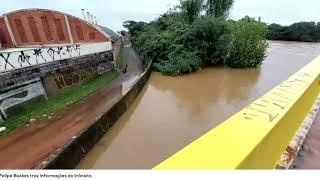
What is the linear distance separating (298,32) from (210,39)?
27894 mm

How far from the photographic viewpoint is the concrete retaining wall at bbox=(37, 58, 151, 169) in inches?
234

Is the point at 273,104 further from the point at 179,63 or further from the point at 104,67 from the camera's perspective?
the point at 104,67

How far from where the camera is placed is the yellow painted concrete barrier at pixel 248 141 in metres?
1.67

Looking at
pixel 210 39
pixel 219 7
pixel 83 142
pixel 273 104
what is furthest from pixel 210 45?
pixel 273 104

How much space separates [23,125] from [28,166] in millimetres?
3276

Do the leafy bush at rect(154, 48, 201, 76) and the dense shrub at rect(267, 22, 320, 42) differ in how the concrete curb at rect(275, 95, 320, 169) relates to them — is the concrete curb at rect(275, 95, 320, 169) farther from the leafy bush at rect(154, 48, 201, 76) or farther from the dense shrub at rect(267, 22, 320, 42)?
the dense shrub at rect(267, 22, 320, 42)

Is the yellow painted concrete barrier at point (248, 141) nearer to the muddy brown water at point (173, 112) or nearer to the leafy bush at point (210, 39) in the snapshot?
the muddy brown water at point (173, 112)

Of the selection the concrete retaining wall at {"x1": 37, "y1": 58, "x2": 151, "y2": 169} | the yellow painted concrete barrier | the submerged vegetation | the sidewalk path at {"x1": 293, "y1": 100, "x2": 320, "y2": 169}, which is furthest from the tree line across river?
the yellow painted concrete barrier

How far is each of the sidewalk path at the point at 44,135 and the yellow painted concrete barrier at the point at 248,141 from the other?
668 centimetres

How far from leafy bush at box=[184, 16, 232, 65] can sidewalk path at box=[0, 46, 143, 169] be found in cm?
970

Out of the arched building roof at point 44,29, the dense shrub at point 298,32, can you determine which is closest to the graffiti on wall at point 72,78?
the arched building roof at point 44,29

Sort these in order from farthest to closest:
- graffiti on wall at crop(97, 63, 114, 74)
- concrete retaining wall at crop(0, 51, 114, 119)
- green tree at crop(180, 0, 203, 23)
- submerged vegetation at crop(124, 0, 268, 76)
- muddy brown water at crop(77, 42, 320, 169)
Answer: green tree at crop(180, 0, 203, 23)
submerged vegetation at crop(124, 0, 268, 76)
graffiti on wall at crop(97, 63, 114, 74)
concrete retaining wall at crop(0, 51, 114, 119)
muddy brown water at crop(77, 42, 320, 169)

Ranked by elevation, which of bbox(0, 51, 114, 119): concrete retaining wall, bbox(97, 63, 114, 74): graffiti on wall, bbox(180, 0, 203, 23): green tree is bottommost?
bbox(97, 63, 114, 74): graffiti on wall

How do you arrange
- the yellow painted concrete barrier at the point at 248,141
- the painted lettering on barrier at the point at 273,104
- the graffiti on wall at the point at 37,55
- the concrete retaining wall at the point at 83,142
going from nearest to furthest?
1. the yellow painted concrete barrier at the point at 248,141
2. the painted lettering on barrier at the point at 273,104
3. the concrete retaining wall at the point at 83,142
4. the graffiti on wall at the point at 37,55
